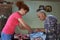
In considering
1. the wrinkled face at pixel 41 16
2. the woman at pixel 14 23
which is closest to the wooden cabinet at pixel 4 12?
the woman at pixel 14 23

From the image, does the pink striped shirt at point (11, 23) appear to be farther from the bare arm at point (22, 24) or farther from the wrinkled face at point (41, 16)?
the wrinkled face at point (41, 16)

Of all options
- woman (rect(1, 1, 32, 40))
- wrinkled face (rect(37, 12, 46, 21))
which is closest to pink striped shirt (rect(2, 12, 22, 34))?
woman (rect(1, 1, 32, 40))

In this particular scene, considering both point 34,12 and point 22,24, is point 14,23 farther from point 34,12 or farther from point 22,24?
point 34,12

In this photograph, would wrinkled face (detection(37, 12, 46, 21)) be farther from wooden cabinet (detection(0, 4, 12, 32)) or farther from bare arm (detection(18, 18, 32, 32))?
wooden cabinet (detection(0, 4, 12, 32))

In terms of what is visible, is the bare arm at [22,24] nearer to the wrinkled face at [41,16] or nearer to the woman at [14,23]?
the woman at [14,23]

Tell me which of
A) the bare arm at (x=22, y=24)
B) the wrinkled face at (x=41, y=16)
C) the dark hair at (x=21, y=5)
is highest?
the dark hair at (x=21, y=5)

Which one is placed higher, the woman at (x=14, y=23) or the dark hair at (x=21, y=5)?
the dark hair at (x=21, y=5)

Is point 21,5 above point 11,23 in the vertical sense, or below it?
above

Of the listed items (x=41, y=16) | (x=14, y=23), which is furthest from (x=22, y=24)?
(x=41, y=16)

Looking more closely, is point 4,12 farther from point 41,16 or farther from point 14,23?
point 41,16

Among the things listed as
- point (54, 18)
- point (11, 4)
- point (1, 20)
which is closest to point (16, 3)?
point (11, 4)

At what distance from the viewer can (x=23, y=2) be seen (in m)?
1.27

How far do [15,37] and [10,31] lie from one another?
64 mm

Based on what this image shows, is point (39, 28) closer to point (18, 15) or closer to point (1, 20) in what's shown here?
point (18, 15)
